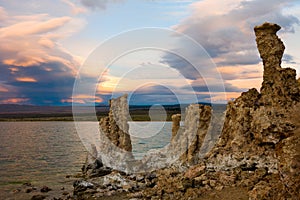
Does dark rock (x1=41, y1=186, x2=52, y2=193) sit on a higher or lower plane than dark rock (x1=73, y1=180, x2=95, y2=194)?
lower

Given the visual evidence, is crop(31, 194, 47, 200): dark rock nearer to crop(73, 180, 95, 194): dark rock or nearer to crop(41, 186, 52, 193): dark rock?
crop(41, 186, 52, 193): dark rock

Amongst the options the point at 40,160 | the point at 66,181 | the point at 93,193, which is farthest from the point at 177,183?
the point at 40,160

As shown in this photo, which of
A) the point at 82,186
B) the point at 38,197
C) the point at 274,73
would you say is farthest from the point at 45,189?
the point at 274,73

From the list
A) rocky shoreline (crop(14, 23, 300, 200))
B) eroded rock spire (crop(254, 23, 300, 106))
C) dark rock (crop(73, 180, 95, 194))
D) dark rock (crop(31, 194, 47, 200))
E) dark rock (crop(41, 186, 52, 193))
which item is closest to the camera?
rocky shoreline (crop(14, 23, 300, 200))

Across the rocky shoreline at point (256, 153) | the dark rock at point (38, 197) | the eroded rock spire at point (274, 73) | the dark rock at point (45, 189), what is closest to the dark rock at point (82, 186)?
the rocky shoreline at point (256, 153)

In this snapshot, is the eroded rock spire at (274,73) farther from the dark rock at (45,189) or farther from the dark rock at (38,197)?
the dark rock at (45,189)

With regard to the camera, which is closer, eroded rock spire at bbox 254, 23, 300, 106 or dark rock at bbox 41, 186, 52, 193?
eroded rock spire at bbox 254, 23, 300, 106

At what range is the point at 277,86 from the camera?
2686 centimetres

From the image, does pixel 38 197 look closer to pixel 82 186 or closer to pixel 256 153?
pixel 82 186

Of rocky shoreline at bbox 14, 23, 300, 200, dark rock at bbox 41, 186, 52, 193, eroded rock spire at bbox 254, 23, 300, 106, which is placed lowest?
dark rock at bbox 41, 186, 52, 193

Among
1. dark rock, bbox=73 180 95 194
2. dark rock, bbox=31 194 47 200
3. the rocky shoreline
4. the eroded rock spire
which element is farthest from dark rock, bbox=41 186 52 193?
the eroded rock spire

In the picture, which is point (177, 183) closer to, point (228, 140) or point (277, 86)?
point (228, 140)

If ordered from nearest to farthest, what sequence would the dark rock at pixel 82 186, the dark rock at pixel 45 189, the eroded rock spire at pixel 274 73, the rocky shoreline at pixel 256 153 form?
the rocky shoreline at pixel 256 153, the eroded rock spire at pixel 274 73, the dark rock at pixel 82 186, the dark rock at pixel 45 189

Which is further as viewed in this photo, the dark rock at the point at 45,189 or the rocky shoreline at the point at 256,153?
the dark rock at the point at 45,189
